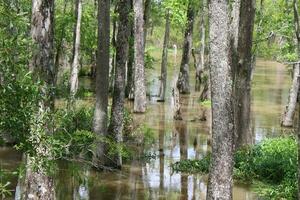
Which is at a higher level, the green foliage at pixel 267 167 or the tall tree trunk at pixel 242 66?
the tall tree trunk at pixel 242 66

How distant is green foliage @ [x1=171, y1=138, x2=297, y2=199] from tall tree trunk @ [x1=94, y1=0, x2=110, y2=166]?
2.49 meters

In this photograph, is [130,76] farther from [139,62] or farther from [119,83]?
[119,83]

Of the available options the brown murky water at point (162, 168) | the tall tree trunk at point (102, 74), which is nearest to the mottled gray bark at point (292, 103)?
the brown murky water at point (162, 168)

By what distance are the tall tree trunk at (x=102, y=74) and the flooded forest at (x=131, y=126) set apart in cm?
3

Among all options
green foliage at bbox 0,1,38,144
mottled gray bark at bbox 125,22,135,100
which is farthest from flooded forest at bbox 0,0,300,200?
mottled gray bark at bbox 125,22,135,100

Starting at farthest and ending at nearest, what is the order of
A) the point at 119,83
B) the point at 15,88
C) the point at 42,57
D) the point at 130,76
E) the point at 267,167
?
the point at 130,76, the point at 119,83, the point at 267,167, the point at 42,57, the point at 15,88

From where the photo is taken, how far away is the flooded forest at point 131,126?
5345 mm

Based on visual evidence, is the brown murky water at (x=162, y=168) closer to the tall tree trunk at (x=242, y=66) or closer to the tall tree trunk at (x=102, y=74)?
the tall tree trunk at (x=102, y=74)

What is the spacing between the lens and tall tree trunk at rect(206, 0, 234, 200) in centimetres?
848

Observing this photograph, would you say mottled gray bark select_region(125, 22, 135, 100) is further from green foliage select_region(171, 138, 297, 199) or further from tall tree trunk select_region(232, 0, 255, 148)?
green foliage select_region(171, 138, 297, 199)

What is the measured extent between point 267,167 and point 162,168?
10.3 ft

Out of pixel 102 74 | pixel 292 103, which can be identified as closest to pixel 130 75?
pixel 292 103

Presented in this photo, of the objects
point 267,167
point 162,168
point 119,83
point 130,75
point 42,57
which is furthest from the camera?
point 130,75

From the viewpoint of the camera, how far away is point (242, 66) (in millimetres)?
14531
